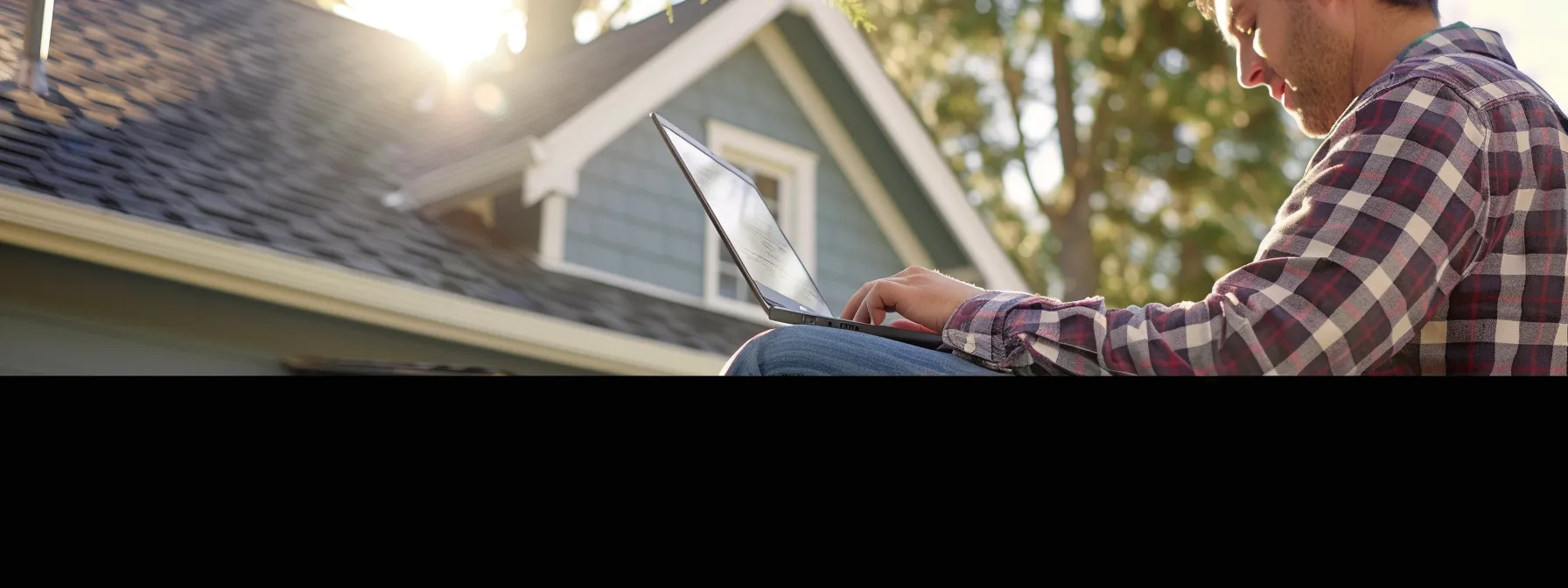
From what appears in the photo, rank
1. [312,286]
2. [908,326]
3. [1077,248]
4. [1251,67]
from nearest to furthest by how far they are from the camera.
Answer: [1251,67] → [908,326] → [312,286] → [1077,248]

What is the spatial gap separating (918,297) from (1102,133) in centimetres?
1413

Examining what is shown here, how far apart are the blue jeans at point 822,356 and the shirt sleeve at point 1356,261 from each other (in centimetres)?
24

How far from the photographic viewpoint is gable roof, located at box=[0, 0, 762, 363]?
527cm

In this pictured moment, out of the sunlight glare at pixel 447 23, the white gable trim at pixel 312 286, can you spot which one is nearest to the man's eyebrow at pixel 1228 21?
the white gable trim at pixel 312 286

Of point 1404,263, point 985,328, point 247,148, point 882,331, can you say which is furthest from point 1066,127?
point 1404,263

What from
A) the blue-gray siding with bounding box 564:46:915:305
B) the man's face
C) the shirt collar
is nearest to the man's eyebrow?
the man's face

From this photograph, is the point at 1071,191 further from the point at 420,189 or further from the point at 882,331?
the point at 882,331

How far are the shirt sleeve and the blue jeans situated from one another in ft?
0.79

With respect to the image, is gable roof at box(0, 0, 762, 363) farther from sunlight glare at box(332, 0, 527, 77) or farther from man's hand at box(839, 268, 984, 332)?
man's hand at box(839, 268, 984, 332)

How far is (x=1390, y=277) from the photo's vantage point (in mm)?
1228

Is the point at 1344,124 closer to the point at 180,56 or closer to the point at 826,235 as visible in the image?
the point at 180,56

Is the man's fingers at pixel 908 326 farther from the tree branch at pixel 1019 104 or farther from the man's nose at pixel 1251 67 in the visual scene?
the tree branch at pixel 1019 104
